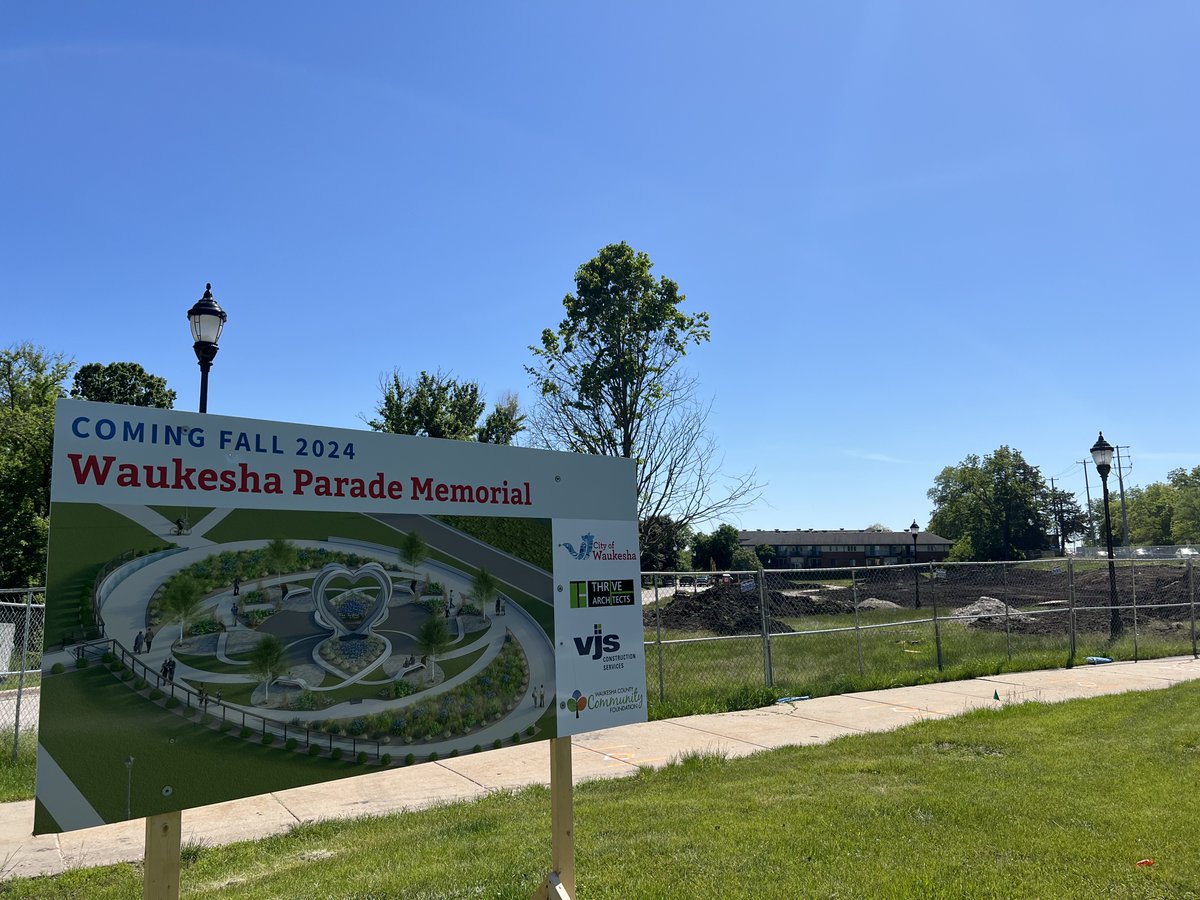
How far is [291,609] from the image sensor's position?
3.27 meters

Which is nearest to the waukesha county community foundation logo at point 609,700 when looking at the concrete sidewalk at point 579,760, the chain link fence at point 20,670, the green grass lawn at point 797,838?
the green grass lawn at point 797,838

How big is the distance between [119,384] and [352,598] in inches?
1588

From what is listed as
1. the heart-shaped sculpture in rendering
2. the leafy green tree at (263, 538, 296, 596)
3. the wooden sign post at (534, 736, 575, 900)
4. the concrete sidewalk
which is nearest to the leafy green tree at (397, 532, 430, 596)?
the heart-shaped sculpture in rendering

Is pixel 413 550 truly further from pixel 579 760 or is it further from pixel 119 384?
pixel 119 384

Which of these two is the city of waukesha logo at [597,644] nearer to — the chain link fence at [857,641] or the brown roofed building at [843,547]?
the chain link fence at [857,641]

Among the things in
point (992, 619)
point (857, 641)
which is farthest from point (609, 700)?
point (992, 619)

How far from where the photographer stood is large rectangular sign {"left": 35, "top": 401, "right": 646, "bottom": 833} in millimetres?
2832

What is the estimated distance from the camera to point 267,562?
127 inches

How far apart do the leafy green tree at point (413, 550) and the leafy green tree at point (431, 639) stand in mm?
163

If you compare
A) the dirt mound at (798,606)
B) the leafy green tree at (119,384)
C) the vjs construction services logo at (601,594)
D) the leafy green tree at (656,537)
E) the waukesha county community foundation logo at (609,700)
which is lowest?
the dirt mound at (798,606)

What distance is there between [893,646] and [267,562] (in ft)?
53.7

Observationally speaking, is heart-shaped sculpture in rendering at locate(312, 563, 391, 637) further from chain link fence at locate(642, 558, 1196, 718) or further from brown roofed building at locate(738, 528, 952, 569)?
brown roofed building at locate(738, 528, 952, 569)

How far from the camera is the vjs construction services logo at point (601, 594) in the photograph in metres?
4.30

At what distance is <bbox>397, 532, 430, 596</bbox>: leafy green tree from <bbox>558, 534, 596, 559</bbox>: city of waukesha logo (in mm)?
827
